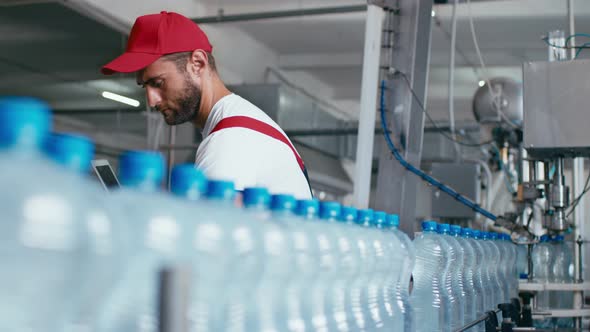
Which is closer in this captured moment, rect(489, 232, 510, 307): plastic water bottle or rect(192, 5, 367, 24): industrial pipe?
rect(489, 232, 510, 307): plastic water bottle

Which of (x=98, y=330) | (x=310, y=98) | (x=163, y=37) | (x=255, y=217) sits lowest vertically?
(x=98, y=330)

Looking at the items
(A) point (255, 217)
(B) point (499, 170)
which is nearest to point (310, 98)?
(B) point (499, 170)

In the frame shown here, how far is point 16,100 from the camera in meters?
0.56

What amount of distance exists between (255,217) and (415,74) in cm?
231

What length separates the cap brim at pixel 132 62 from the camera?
1648 mm

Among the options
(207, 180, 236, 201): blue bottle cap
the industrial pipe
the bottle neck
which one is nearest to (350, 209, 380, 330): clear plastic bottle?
(207, 180, 236, 201): blue bottle cap

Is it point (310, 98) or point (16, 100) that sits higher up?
point (310, 98)

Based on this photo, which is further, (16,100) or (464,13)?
(464,13)

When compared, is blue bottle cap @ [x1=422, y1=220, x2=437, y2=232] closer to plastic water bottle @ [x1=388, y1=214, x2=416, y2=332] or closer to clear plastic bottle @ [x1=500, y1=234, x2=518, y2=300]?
plastic water bottle @ [x1=388, y1=214, x2=416, y2=332]

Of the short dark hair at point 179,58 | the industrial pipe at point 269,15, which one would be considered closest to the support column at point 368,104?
the short dark hair at point 179,58

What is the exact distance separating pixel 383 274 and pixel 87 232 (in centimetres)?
80

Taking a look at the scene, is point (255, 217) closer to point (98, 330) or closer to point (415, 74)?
point (98, 330)

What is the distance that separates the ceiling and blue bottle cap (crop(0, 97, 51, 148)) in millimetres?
5224

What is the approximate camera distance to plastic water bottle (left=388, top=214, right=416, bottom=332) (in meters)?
1.39
